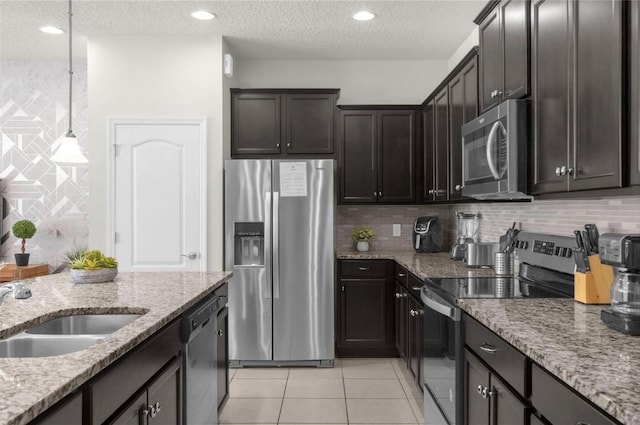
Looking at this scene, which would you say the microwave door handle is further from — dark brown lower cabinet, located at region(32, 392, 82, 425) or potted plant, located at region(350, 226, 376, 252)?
potted plant, located at region(350, 226, 376, 252)

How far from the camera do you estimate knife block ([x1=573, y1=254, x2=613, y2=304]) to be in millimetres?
1906

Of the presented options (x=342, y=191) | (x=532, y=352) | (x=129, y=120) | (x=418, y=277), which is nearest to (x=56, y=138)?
(x=129, y=120)

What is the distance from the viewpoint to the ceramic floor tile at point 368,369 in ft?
12.8

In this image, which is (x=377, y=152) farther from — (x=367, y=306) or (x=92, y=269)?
(x=92, y=269)

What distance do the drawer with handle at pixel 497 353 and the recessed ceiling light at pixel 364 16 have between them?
8.06ft

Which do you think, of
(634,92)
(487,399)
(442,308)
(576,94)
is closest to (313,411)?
(442,308)

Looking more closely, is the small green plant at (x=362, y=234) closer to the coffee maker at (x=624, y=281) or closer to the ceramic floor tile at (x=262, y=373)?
the ceramic floor tile at (x=262, y=373)

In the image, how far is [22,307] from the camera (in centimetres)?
191

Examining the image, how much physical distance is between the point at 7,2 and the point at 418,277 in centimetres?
343

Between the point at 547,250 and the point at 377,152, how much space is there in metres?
2.27

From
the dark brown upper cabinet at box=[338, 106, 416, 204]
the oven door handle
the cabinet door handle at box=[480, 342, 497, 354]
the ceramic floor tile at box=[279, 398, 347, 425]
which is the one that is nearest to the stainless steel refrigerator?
the dark brown upper cabinet at box=[338, 106, 416, 204]

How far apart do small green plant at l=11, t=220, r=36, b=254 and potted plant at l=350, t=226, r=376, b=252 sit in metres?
3.02

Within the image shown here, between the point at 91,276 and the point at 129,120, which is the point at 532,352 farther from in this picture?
the point at 129,120

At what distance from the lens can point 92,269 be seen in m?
2.52
